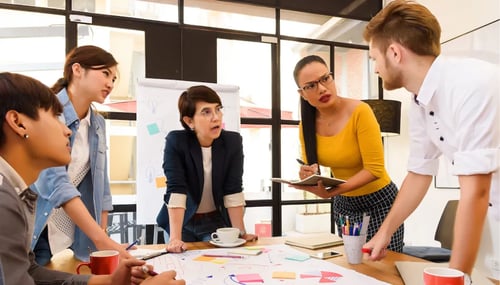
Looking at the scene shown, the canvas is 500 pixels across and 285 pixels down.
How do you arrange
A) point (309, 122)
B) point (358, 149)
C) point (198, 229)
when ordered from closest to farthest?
point (198, 229)
point (358, 149)
point (309, 122)

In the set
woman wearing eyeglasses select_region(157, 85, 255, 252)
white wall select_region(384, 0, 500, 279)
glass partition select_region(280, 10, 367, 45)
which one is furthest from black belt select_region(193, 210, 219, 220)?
glass partition select_region(280, 10, 367, 45)

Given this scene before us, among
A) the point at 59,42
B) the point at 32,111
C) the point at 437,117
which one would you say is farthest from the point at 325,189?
the point at 59,42

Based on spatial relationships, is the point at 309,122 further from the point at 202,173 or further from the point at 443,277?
the point at 443,277

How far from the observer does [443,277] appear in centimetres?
78

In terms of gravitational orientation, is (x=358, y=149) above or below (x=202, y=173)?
above

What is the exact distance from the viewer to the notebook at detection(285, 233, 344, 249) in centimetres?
145

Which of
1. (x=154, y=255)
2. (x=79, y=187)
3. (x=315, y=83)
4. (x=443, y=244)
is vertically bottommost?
(x=443, y=244)

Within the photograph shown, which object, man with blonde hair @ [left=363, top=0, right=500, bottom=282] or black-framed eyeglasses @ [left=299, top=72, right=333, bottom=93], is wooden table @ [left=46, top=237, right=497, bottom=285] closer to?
man with blonde hair @ [left=363, top=0, right=500, bottom=282]

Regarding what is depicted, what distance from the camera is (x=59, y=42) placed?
315cm

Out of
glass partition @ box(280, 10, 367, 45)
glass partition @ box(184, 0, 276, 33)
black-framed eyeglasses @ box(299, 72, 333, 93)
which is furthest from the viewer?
glass partition @ box(280, 10, 367, 45)

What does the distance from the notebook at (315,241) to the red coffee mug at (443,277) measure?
0.63 m

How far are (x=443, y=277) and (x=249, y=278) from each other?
495mm

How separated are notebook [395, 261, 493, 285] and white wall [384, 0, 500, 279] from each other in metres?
1.81

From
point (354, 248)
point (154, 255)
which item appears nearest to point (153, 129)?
point (154, 255)
